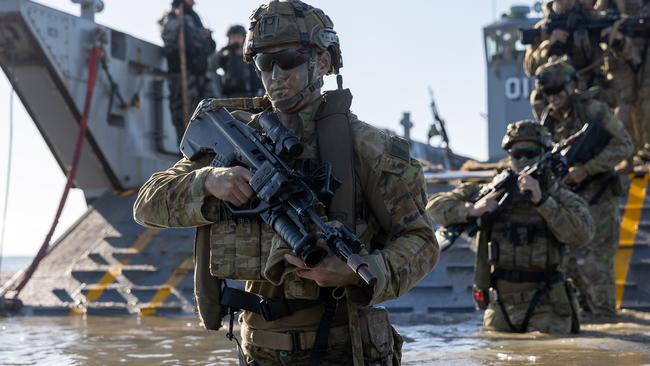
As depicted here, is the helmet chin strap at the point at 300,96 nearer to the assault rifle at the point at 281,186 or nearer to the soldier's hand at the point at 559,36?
the assault rifle at the point at 281,186

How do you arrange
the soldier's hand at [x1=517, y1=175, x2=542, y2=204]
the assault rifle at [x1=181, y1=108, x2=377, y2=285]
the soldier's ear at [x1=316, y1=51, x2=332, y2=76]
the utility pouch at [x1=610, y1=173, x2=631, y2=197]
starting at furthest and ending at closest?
1. the utility pouch at [x1=610, y1=173, x2=631, y2=197]
2. the soldier's hand at [x1=517, y1=175, x2=542, y2=204]
3. the soldier's ear at [x1=316, y1=51, x2=332, y2=76]
4. the assault rifle at [x1=181, y1=108, x2=377, y2=285]

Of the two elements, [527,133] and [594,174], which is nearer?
[527,133]

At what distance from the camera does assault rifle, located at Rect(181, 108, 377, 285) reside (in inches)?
140

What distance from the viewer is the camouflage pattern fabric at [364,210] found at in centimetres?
384

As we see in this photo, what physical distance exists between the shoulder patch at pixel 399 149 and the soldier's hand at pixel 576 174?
5.92m

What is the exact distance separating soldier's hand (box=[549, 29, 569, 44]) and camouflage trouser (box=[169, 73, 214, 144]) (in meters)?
4.82

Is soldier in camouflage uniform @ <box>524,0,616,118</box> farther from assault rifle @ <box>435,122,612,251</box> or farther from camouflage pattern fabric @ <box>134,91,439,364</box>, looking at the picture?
camouflage pattern fabric @ <box>134,91,439,364</box>

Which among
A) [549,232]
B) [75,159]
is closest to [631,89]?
[549,232]

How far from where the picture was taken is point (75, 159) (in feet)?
44.5

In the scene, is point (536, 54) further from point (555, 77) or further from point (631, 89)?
point (555, 77)

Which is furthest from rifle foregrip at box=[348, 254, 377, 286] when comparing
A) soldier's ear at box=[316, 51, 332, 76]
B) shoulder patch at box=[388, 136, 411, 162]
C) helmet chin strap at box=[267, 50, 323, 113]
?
soldier's ear at box=[316, 51, 332, 76]

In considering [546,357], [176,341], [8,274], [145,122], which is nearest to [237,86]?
[145,122]

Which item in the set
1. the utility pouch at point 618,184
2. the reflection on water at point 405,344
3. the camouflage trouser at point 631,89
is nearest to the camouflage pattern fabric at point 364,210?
the reflection on water at point 405,344

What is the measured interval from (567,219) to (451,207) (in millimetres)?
805
